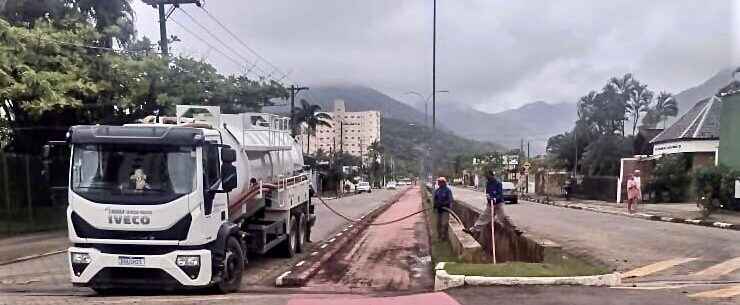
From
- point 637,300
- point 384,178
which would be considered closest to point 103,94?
point 637,300

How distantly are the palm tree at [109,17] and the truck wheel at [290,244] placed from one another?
12743 mm

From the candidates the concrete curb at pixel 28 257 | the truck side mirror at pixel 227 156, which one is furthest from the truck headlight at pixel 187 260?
the concrete curb at pixel 28 257

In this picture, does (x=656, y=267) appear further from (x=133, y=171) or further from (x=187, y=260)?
(x=133, y=171)

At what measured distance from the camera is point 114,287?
10.6m

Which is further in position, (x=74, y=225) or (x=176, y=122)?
(x=176, y=122)

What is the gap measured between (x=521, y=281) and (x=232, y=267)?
174 inches

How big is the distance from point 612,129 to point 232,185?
6725 cm

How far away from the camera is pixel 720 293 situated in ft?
30.7

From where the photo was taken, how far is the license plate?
10062mm

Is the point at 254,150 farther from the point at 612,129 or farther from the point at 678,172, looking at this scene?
the point at 612,129

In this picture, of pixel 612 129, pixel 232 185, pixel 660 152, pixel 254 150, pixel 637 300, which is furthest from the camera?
pixel 612 129

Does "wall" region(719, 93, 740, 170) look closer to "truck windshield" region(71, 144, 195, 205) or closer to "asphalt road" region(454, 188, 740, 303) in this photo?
"asphalt road" region(454, 188, 740, 303)

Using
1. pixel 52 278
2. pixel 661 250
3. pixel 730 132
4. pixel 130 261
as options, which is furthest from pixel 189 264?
pixel 730 132

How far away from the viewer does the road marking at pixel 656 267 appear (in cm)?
1188
